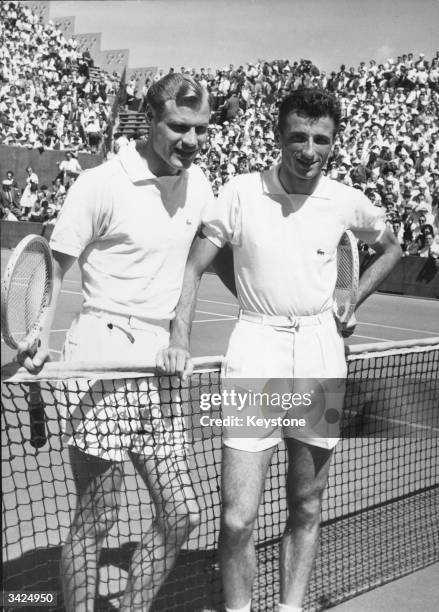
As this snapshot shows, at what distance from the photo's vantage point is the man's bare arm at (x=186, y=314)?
2268mm

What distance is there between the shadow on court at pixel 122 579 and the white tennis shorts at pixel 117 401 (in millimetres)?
592

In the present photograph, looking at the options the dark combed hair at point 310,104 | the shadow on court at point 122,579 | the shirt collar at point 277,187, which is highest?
the dark combed hair at point 310,104

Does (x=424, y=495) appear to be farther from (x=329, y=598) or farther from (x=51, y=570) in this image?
(x=51, y=570)

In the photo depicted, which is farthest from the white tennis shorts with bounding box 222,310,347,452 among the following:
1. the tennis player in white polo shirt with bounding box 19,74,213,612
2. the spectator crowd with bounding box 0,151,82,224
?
the spectator crowd with bounding box 0,151,82,224

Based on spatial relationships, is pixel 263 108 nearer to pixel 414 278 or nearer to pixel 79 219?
pixel 414 278

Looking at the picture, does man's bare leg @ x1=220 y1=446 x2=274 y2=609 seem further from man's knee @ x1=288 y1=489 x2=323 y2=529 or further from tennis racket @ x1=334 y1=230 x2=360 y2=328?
tennis racket @ x1=334 y1=230 x2=360 y2=328

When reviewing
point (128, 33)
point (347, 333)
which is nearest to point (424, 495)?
→ point (347, 333)

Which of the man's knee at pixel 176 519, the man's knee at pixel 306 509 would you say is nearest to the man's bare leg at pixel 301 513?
the man's knee at pixel 306 509

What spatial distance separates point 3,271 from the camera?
6.39ft

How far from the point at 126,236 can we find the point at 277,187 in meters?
0.45

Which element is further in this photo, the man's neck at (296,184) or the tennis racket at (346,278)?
the tennis racket at (346,278)

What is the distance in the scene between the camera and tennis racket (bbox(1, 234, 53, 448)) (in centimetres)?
201

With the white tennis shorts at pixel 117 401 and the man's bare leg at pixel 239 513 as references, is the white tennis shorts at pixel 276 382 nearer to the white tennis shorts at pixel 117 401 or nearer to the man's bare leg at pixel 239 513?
the man's bare leg at pixel 239 513

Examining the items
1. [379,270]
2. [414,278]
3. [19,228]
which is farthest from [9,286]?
[19,228]
